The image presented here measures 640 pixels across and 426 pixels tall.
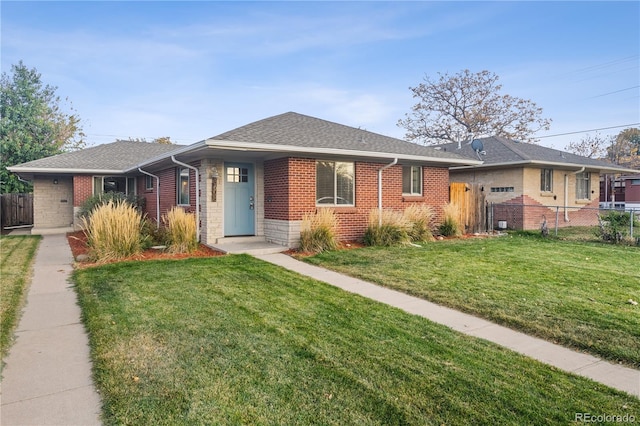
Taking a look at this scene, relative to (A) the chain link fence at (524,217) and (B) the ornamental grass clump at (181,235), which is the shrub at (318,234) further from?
(A) the chain link fence at (524,217)

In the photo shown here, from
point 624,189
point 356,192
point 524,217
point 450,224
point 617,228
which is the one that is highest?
point 624,189

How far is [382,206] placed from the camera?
11781mm

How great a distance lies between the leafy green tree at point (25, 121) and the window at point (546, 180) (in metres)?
26.4

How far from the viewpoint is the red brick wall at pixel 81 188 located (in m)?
16.3

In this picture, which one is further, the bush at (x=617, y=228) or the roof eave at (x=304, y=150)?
the bush at (x=617, y=228)

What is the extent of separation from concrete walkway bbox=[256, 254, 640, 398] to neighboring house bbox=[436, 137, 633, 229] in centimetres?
1004

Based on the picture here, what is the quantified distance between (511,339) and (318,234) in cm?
602

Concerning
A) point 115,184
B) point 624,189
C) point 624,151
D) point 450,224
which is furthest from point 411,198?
point 624,151

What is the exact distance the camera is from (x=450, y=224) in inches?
497

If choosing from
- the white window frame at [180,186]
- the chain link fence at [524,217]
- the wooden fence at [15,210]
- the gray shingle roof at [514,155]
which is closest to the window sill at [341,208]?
the white window frame at [180,186]

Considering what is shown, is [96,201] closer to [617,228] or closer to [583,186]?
[617,228]

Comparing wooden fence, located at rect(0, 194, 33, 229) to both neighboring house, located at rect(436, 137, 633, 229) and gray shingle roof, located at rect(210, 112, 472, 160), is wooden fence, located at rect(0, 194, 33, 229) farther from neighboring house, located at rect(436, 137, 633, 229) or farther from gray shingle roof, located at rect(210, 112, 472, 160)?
neighboring house, located at rect(436, 137, 633, 229)

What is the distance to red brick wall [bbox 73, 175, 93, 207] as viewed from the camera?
1628cm

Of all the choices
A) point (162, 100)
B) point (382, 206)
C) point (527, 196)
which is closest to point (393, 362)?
point (382, 206)
